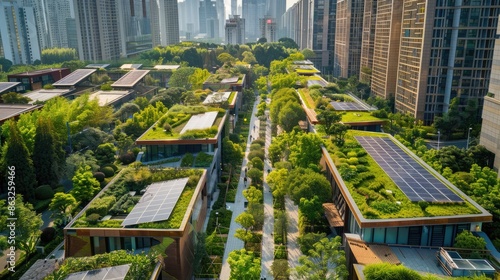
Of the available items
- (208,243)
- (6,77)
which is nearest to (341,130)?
(208,243)

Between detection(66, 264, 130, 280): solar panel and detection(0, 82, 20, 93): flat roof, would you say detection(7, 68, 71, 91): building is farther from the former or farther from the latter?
detection(66, 264, 130, 280): solar panel

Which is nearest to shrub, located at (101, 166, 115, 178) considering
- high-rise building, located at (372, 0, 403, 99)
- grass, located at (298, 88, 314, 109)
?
grass, located at (298, 88, 314, 109)

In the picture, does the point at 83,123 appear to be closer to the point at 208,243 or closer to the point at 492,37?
the point at 208,243

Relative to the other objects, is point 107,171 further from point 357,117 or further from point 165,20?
point 165,20

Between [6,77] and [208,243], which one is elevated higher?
[6,77]

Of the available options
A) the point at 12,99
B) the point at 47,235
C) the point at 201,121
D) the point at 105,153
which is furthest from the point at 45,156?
the point at 12,99

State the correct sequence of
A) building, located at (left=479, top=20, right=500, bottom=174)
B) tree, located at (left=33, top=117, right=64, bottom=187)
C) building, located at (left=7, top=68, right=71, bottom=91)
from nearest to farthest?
1. tree, located at (left=33, top=117, right=64, bottom=187)
2. building, located at (left=479, top=20, right=500, bottom=174)
3. building, located at (left=7, top=68, right=71, bottom=91)

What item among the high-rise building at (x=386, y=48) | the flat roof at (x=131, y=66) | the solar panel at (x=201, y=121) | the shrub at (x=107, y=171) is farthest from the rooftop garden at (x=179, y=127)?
the flat roof at (x=131, y=66)

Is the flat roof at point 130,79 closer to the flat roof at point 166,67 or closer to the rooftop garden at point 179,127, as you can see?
the flat roof at point 166,67
